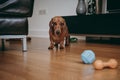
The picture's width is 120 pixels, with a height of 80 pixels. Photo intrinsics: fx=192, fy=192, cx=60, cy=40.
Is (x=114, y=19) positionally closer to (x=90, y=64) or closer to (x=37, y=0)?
(x=90, y=64)

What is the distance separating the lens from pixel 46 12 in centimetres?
421

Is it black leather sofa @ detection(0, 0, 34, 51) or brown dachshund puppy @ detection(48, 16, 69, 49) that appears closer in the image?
black leather sofa @ detection(0, 0, 34, 51)

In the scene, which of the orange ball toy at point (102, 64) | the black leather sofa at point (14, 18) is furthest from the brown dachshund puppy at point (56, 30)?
the orange ball toy at point (102, 64)

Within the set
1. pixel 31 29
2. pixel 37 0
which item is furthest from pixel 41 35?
pixel 37 0

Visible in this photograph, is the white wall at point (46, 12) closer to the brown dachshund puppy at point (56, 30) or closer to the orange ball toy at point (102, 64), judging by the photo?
the brown dachshund puppy at point (56, 30)

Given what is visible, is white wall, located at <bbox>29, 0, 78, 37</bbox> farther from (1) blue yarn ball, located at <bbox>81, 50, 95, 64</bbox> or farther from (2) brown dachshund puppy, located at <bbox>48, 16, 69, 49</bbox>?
(1) blue yarn ball, located at <bbox>81, 50, 95, 64</bbox>

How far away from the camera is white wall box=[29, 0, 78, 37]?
3682 millimetres

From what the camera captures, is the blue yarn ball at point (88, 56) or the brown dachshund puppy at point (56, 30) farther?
the brown dachshund puppy at point (56, 30)

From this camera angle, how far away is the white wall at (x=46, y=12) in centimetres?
368

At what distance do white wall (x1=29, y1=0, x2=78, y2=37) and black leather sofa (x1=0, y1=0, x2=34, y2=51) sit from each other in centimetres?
187

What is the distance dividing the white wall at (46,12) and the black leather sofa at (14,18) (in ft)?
6.13

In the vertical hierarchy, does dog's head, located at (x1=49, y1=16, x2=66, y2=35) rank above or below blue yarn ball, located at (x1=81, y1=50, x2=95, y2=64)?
above

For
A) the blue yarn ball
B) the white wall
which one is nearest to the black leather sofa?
the blue yarn ball

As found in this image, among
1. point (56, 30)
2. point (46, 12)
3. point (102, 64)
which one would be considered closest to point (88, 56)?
point (102, 64)
